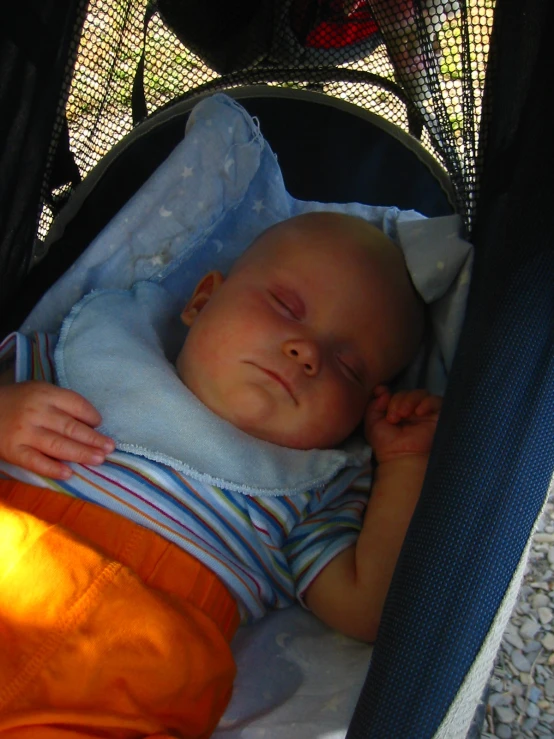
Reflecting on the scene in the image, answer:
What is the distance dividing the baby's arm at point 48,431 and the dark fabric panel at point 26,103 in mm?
284

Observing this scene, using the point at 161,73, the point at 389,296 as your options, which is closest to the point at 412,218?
the point at 389,296

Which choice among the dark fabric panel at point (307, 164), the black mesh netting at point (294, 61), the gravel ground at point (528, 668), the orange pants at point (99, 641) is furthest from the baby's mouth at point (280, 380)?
the gravel ground at point (528, 668)

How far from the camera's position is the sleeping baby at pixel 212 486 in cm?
76

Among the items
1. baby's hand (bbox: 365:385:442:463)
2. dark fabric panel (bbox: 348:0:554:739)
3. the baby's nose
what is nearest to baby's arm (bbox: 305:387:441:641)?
baby's hand (bbox: 365:385:442:463)

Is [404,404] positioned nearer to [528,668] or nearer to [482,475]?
[482,475]

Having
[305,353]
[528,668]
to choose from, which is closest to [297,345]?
[305,353]

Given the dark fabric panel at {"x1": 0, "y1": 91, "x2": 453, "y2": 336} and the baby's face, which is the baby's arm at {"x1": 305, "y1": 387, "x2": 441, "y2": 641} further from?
the dark fabric panel at {"x1": 0, "y1": 91, "x2": 453, "y2": 336}

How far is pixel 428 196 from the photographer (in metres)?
1.32

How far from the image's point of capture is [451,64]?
37.8 inches

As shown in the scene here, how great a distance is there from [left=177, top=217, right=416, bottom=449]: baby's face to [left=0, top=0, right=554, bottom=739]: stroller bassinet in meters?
0.18

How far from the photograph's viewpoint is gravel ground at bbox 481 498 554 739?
1.30 metres

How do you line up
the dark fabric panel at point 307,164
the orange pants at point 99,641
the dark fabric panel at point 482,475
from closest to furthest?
the dark fabric panel at point 482,475 → the orange pants at point 99,641 → the dark fabric panel at point 307,164

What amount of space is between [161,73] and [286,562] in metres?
0.86

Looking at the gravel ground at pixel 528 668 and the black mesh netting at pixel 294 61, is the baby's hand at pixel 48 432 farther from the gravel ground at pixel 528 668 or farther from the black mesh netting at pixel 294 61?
the gravel ground at pixel 528 668
